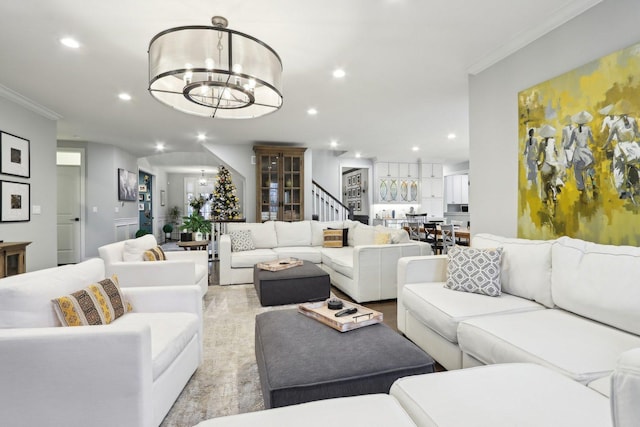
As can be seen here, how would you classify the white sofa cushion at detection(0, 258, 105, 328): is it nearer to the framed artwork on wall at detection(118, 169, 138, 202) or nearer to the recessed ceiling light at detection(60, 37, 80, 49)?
the recessed ceiling light at detection(60, 37, 80, 49)

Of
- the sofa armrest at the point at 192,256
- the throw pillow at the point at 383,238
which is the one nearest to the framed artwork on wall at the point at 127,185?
the sofa armrest at the point at 192,256

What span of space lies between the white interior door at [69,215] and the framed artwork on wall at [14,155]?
2.61 meters

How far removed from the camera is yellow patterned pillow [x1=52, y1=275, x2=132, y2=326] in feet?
5.22

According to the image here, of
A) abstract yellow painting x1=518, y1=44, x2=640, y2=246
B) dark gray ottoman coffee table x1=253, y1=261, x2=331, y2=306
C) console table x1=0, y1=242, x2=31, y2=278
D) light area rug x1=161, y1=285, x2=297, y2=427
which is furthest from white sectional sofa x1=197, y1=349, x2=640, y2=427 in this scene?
console table x1=0, y1=242, x2=31, y2=278

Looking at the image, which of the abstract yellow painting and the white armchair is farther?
the white armchair

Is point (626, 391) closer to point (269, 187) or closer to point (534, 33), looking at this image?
point (534, 33)

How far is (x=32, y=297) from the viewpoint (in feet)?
4.95

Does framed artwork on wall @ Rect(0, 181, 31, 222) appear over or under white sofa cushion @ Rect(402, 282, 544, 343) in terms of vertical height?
over

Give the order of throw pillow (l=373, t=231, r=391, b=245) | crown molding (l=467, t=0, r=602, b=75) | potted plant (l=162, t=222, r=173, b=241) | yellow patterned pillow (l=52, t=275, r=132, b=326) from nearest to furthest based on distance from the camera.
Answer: yellow patterned pillow (l=52, t=275, r=132, b=326) < crown molding (l=467, t=0, r=602, b=75) < throw pillow (l=373, t=231, r=391, b=245) < potted plant (l=162, t=222, r=173, b=241)

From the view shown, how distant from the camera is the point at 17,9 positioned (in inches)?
90.4

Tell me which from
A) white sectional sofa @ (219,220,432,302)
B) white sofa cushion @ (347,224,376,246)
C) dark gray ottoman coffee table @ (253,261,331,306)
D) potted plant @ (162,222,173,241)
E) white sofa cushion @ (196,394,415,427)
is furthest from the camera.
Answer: potted plant @ (162,222,173,241)

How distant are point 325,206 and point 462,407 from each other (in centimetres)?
686

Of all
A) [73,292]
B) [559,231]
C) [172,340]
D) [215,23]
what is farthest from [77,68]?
[559,231]

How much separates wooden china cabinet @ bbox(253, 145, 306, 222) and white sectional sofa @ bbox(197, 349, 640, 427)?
5994 mm
